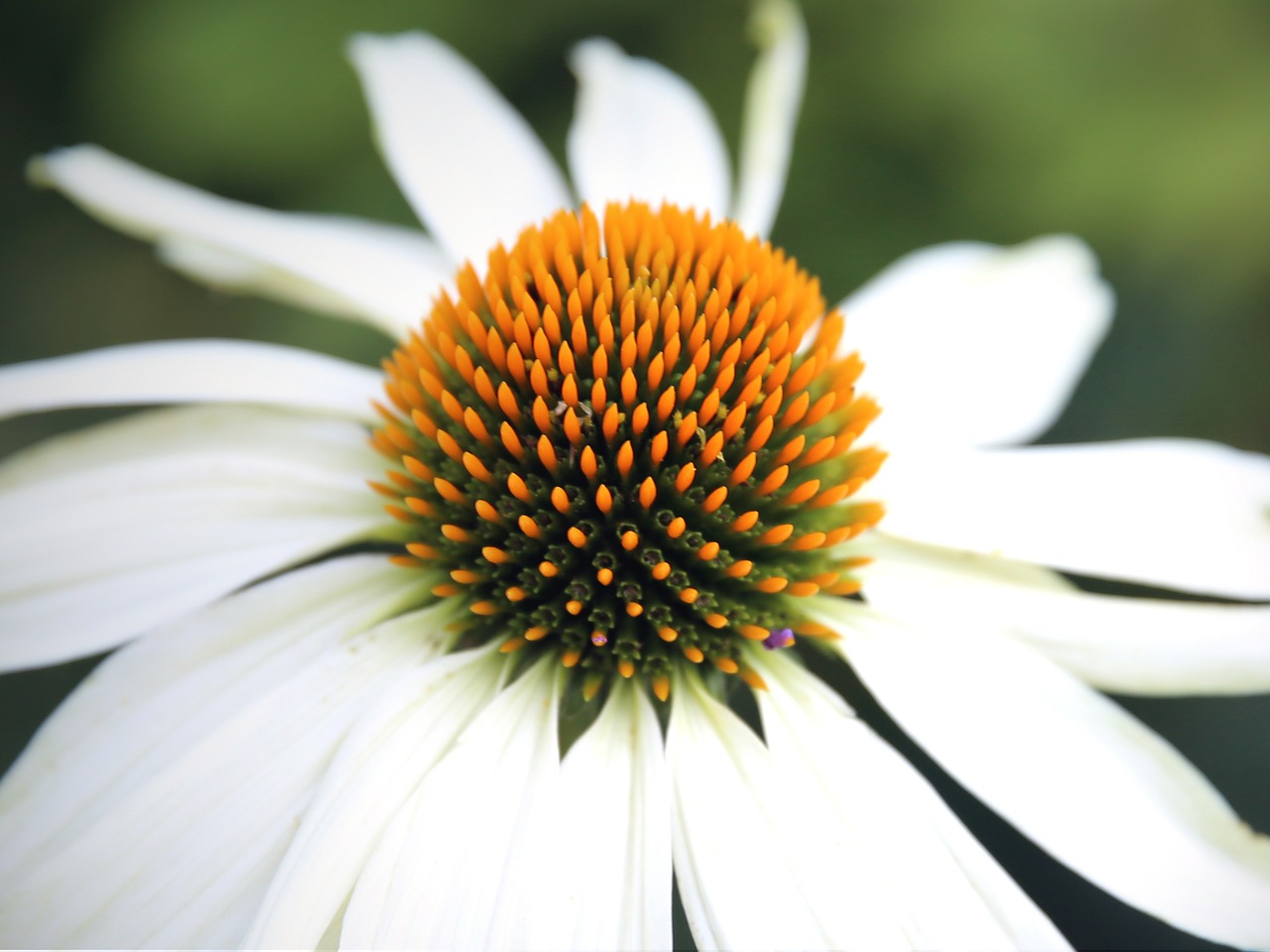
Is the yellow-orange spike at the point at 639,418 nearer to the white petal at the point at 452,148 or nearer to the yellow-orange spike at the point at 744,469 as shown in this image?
the yellow-orange spike at the point at 744,469

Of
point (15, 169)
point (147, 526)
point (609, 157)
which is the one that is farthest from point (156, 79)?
point (147, 526)


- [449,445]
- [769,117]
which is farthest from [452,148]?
[449,445]

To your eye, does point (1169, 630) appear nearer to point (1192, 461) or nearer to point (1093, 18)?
point (1192, 461)

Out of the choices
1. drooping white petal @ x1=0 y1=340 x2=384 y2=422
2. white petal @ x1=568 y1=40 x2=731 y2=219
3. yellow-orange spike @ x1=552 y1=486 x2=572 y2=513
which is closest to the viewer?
yellow-orange spike @ x1=552 y1=486 x2=572 y2=513

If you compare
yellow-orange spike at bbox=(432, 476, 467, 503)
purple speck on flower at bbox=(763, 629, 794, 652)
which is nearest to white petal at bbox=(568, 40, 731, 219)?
yellow-orange spike at bbox=(432, 476, 467, 503)

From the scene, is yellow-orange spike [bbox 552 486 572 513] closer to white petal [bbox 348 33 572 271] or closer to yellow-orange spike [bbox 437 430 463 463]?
yellow-orange spike [bbox 437 430 463 463]

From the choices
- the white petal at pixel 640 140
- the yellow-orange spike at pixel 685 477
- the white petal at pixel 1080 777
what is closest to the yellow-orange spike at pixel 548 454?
the yellow-orange spike at pixel 685 477
